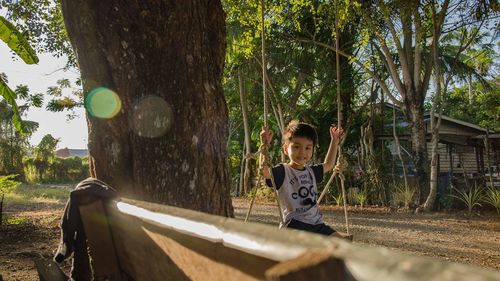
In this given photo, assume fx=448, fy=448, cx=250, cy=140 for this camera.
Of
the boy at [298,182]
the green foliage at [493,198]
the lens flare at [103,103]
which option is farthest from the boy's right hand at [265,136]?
the green foliage at [493,198]

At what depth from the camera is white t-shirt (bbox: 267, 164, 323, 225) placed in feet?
12.1

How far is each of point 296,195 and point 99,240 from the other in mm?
2013

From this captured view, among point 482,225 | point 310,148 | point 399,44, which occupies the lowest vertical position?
point 482,225

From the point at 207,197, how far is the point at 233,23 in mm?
11146

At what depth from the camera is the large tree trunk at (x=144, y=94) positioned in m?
2.62

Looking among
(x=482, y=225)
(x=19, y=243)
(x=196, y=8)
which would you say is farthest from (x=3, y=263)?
(x=482, y=225)

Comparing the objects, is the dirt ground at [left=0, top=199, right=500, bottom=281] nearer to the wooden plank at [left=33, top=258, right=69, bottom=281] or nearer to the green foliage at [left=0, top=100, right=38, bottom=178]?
the wooden plank at [left=33, top=258, right=69, bottom=281]

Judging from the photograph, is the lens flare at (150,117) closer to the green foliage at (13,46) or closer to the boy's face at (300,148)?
the boy's face at (300,148)

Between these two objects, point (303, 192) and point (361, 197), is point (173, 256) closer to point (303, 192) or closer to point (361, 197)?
point (303, 192)

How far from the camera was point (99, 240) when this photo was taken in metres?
2.05

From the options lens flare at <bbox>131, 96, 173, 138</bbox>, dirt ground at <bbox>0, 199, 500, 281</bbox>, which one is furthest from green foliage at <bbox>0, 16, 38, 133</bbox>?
lens flare at <bbox>131, 96, 173, 138</bbox>

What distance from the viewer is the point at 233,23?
13.3m

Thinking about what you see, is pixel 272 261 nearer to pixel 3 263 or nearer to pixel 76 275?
pixel 76 275

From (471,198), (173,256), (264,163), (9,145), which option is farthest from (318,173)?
(9,145)
